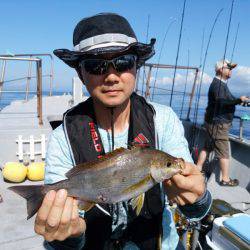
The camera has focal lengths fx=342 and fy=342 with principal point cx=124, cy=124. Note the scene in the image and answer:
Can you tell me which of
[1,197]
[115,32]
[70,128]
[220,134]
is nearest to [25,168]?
[1,197]

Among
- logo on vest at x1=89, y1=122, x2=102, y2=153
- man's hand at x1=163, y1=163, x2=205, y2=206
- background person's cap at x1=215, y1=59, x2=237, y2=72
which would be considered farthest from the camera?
background person's cap at x1=215, y1=59, x2=237, y2=72

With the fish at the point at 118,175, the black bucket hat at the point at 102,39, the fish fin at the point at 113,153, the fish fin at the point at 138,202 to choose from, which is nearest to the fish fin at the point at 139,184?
the fish at the point at 118,175

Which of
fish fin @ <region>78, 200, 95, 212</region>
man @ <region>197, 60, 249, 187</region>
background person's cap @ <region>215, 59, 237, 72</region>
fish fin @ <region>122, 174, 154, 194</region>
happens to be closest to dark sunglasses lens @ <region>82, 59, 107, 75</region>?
fish fin @ <region>122, 174, 154, 194</region>

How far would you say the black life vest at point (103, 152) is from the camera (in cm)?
272

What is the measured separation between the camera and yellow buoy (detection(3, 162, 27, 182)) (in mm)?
7363

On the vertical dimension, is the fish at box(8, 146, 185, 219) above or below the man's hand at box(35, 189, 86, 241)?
above

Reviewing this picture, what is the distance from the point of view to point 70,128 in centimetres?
277

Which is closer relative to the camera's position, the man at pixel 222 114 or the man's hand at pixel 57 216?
the man's hand at pixel 57 216

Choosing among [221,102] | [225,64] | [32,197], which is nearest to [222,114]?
[221,102]

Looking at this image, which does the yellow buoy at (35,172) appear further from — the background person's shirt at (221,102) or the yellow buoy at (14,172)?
the background person's shirt at (221,102)

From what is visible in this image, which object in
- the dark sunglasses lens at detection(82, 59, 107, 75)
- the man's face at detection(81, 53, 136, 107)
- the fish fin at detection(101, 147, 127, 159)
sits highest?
the dark sunglasses lens at detection(82, 59, 107, 75)

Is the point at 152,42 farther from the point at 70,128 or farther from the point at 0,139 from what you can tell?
the point at 0,139

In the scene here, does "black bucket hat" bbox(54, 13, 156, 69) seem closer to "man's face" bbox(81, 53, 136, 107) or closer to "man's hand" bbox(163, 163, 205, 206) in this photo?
"man's face" bbox(81, 53, 136, 107)

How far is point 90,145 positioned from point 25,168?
5294 mm
